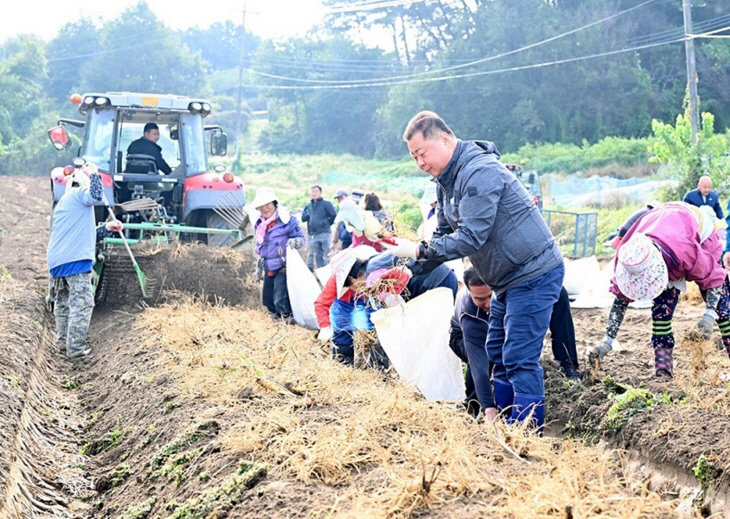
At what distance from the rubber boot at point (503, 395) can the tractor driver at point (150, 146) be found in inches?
272

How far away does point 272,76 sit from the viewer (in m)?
60.1

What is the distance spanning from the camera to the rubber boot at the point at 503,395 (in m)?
5.04

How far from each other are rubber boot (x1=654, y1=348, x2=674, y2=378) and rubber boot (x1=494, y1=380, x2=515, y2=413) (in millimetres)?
1526

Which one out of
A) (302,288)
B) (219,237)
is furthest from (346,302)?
(219,237)

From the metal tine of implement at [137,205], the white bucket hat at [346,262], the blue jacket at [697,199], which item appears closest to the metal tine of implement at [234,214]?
the metal tine of implement at [137,205]

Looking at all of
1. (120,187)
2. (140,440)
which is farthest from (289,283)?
(140,440)

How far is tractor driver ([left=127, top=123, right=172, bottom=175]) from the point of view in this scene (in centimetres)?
1070

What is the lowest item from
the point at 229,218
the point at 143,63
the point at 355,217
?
the point at 229,218

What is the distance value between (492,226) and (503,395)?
3.64 feet

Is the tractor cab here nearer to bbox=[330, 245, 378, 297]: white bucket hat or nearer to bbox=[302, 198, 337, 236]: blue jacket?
bbox=[302, 198, 337, 236]: blue jacket

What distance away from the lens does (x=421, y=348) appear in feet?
19.4

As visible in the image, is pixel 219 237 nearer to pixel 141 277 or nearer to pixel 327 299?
pixel 141 277

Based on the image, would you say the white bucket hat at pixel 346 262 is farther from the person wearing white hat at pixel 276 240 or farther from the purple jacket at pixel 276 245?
the purple jacket at pixel 276 245

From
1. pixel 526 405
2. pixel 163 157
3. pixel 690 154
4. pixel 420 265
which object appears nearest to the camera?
pixel 526 405
